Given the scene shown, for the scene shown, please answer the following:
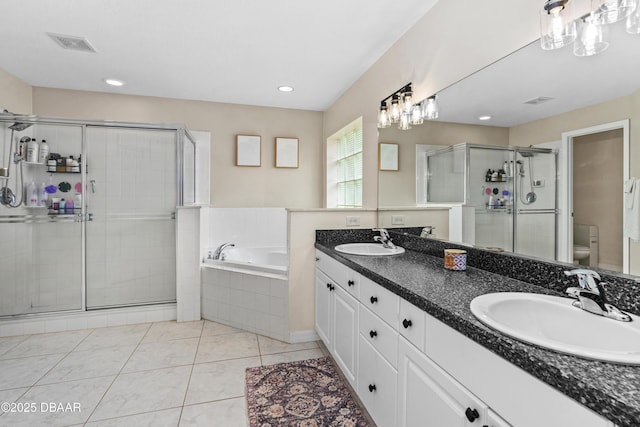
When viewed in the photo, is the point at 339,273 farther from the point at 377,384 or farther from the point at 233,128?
the point at 233,128

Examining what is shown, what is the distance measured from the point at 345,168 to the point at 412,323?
2783 millimetres

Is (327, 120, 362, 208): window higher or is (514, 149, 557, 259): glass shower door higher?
(327, 120, 362, 208): window

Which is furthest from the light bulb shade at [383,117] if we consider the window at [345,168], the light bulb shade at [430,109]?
the window at [345,168]

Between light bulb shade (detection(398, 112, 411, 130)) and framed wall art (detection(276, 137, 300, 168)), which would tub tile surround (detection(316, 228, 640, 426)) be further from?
framed wall art (detection(276, 137, 300, 168))

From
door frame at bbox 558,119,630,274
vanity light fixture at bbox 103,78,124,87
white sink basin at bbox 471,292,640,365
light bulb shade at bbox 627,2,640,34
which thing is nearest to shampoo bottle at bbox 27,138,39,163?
vanity light fixture at bbox 103,78,124,87

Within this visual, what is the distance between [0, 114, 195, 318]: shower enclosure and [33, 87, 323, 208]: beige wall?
0.65 meters

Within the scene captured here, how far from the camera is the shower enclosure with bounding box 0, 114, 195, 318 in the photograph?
2877 mm

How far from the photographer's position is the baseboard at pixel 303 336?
2609 millimetres

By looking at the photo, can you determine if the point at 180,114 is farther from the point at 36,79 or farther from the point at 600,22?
the point at 600,22

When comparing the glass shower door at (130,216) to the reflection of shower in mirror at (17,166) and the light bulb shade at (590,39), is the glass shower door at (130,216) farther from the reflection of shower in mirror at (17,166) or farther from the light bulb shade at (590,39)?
the light bulb shade at (590,39)

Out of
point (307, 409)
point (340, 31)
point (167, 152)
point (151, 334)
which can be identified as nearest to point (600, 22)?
point (340, 31)

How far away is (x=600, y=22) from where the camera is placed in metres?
1.10

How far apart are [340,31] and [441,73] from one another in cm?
82

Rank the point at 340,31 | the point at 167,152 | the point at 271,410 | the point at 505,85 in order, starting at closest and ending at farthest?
the point at 505,85
the point at 271,410
the point at 340,31
the point at 167,152
